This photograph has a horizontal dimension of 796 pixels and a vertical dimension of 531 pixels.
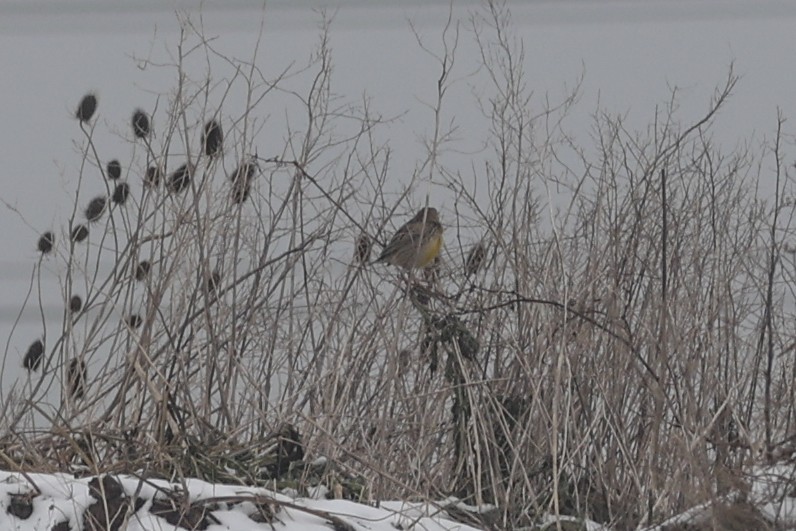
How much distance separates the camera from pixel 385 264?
22.4 feet

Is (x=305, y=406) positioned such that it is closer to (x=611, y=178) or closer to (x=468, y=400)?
(x=468, y=400)

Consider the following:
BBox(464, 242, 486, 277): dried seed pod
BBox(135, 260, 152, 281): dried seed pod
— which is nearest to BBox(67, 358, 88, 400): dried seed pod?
BBox(135, 260, 152, 281): dried seed pod

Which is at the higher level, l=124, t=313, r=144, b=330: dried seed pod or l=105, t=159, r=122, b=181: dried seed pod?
l=105, t=159, r=122, b=181: dried seed pod

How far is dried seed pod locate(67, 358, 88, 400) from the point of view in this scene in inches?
221

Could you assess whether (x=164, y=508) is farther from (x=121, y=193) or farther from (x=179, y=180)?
(x=121, y=193)

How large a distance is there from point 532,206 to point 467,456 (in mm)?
2786

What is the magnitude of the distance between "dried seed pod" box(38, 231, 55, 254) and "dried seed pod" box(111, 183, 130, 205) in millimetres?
360

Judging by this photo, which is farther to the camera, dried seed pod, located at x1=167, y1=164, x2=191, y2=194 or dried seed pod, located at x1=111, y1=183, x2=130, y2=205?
dried seed pod, located at x1=111, y1=183, x2=130, y2=205

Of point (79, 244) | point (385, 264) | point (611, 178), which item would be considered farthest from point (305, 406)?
point (611, 178)

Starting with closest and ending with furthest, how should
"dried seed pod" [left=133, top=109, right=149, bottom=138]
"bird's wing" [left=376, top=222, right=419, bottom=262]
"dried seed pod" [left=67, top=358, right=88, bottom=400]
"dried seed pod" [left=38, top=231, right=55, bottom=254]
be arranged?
"dried seed pod" [left=67, top=358, right=88, bottom=400]
"bird's wing" [left=376, top=222, right=419, bottom=262]
"dried seed pod" [left=38, top=231, right=55, bottom=254]
"dried seed pod" [left=133, top=109, right=149, bottom=138]

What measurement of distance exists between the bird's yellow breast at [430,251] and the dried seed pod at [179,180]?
1.17 m

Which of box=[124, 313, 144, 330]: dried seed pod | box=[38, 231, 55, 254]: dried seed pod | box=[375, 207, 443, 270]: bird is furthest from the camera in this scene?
box=[38, 231, 55, 254]: dried seed pod

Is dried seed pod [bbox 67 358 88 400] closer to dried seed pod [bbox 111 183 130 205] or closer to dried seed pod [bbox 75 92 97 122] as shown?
dried seed pod [bbox 111 183 130 205]

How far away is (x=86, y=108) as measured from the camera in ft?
22.6
